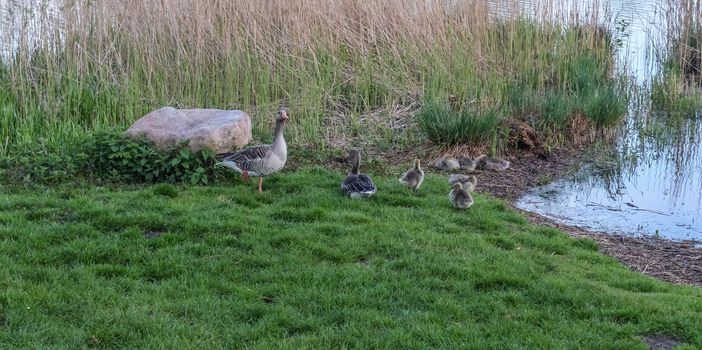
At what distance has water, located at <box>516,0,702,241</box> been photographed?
10062mm

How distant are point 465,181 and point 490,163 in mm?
1553

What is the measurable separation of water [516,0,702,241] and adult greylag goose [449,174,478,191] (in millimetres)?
718

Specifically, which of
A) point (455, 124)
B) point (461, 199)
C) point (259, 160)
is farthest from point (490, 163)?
point (259, 160)

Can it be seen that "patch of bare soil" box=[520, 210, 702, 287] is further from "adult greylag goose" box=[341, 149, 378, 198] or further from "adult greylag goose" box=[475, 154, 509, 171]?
"adult greylag goose" box=[341, 149, 378, 198]

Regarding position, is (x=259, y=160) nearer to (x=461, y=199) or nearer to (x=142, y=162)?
(x=142, y=162)

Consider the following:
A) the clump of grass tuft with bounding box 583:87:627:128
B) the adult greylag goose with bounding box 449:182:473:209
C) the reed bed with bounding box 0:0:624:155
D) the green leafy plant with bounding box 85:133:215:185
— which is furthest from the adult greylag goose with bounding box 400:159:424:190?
the clump of grass tuft with bounding box 583:87:627:128

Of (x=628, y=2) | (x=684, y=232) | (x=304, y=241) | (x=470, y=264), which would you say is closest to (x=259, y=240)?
(x=304, y=241)

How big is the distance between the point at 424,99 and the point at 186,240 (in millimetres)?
6508

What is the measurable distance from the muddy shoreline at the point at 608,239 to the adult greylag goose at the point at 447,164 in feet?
1.13

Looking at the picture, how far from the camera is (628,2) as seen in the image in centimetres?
2355

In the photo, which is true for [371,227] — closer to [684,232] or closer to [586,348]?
[586,348]

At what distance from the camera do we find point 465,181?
32.8 feet

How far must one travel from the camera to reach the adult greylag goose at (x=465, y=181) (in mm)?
9859

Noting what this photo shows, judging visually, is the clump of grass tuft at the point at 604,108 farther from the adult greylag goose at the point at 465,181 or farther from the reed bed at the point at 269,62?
the adult greylag goose at the point at 465,181
